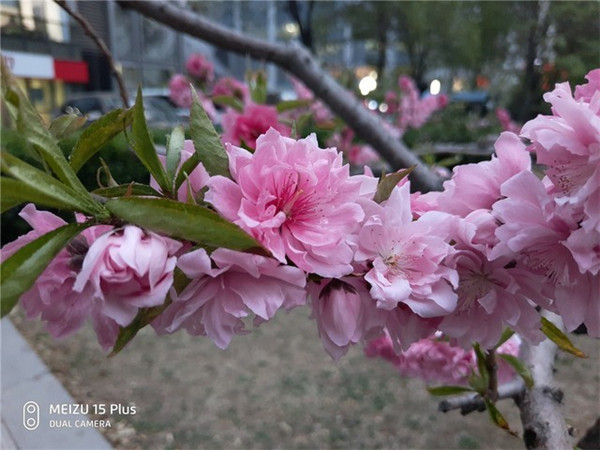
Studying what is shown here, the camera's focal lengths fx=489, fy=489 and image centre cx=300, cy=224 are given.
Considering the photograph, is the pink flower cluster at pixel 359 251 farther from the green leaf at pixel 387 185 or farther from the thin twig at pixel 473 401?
the thin twig at pixel 473 401

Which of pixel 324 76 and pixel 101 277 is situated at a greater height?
pixel 101 277

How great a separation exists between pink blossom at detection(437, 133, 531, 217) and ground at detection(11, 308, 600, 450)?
86.5 inches

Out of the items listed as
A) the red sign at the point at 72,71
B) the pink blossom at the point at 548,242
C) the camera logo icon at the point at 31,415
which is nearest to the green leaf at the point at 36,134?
the pink blossom at the point at 548,242

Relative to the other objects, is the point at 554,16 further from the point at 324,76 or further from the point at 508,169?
the point at 508,169

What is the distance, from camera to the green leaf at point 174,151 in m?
0.41

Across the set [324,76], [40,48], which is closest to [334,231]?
[324,76]

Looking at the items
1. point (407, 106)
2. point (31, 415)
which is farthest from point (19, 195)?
point (407, 106)

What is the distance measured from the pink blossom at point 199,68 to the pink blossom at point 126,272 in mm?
2728

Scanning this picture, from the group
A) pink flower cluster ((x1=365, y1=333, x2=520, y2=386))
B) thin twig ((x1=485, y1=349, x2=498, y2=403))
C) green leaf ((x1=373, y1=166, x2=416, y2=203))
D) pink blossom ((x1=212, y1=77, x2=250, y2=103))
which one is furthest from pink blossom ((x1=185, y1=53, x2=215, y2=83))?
green leaf ((x1=373, y1=166, x2=416, y2=203))

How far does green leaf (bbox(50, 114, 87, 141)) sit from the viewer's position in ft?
1.49

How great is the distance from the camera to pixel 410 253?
15.2 inches

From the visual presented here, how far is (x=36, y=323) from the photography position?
3564 mm

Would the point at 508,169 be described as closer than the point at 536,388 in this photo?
Yes

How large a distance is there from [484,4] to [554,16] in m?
6.86
